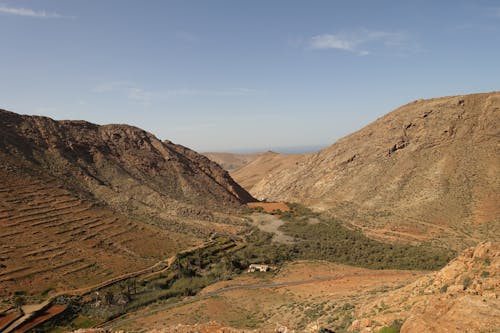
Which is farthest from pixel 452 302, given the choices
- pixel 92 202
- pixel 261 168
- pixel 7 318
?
pixel 261 168

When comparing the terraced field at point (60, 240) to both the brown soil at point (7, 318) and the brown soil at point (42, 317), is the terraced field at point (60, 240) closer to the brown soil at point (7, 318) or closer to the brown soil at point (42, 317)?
the brown soil at point (42, 317)

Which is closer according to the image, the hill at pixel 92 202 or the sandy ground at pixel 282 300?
the sandy ground at pixel 282 300

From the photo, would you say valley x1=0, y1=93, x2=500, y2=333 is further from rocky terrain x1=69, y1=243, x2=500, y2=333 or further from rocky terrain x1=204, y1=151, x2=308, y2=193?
rocky terrain x1=204, y1=151, x2=308, y2=193

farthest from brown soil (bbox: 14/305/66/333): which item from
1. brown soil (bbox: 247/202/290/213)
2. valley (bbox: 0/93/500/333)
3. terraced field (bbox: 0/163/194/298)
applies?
brown soil (bbox: 247/202/290/213)

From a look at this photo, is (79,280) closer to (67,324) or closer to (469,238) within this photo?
(67,324)

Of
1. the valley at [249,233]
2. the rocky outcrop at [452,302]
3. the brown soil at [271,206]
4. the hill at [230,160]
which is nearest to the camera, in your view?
the rocky outcrop at [452,302]

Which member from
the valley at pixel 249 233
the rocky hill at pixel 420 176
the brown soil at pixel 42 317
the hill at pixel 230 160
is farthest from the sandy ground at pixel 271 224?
the hill at pixel 230 160
